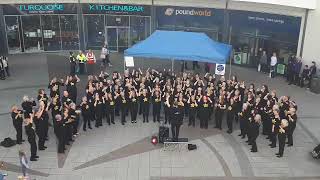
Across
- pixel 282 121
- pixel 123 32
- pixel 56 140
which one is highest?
pixel 123 32

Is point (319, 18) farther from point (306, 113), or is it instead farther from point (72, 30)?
point (72, 30)

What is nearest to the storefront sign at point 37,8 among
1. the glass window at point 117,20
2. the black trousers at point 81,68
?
the glass window at point 117,20

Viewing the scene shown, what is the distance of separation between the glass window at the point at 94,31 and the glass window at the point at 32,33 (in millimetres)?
2835

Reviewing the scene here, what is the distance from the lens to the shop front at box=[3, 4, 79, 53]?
2484 centimetres

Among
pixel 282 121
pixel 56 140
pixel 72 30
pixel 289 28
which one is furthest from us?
pixel 72 30

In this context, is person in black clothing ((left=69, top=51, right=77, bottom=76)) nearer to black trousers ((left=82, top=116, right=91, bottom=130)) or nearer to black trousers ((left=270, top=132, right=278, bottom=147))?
black trousers ((left=82, top=116, right=91, bottom=130))

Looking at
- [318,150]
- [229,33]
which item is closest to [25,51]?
[229,33]

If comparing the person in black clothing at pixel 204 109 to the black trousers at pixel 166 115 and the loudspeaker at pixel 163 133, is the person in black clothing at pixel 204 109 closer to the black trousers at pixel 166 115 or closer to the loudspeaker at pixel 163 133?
the black trousers at pixel 166 115

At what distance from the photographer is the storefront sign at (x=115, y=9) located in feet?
82.3

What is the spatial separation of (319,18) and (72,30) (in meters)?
14.0

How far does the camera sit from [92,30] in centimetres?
2608

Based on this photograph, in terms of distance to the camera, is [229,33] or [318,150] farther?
[229,33]

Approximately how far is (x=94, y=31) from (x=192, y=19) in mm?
6041

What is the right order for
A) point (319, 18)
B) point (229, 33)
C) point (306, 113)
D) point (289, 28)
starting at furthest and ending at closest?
point (229, 33)
point (289, 28)
point (319, 18)
point (306, 113)
